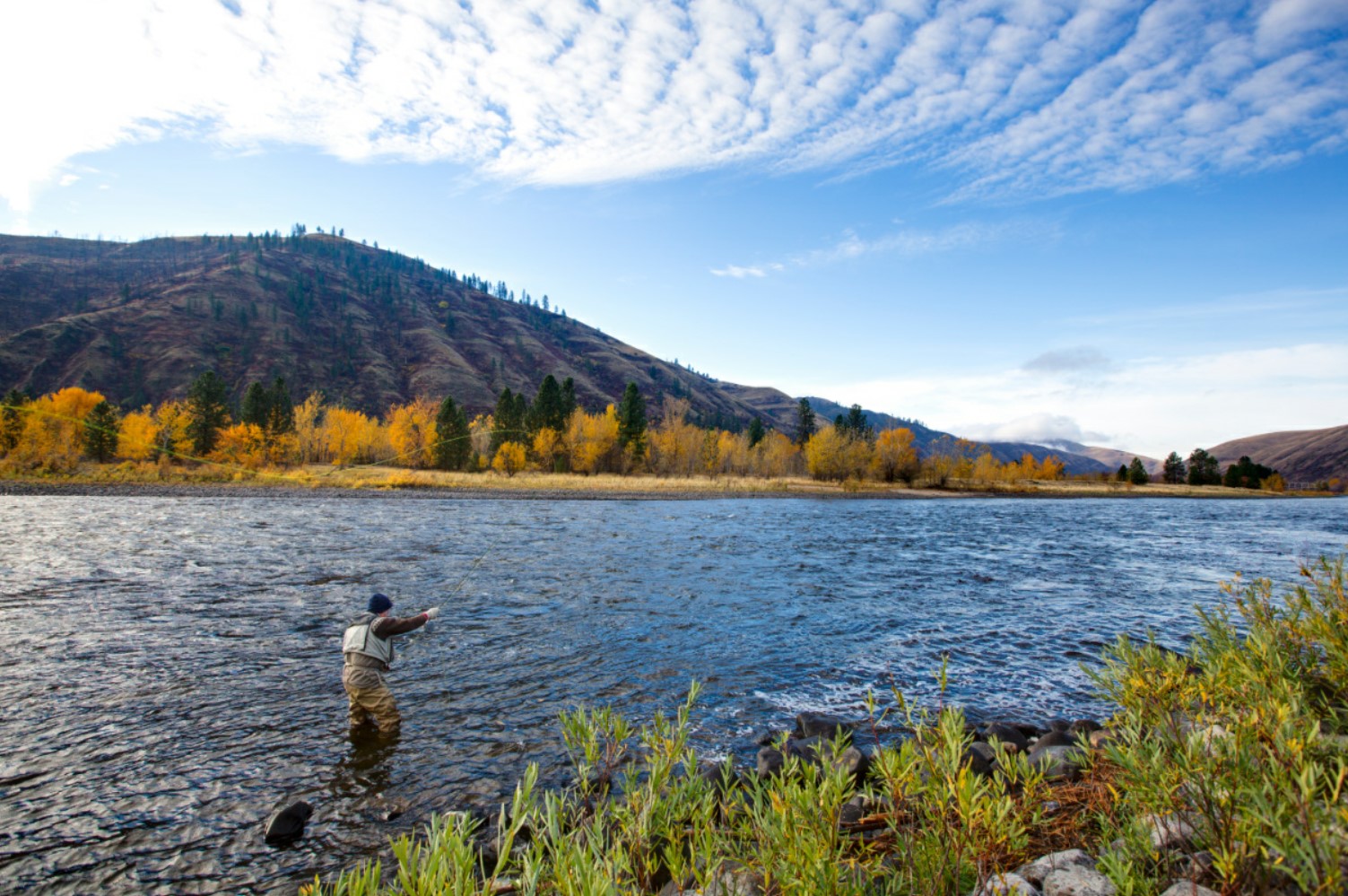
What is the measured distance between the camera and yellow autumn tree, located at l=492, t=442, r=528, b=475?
7756cm

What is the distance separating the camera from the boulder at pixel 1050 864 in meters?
4.02

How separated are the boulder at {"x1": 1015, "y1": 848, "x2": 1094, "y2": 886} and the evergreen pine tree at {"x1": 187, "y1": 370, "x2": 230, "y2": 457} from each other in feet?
290

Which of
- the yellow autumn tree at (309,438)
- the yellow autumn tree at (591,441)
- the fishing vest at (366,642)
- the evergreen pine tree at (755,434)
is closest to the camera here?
the fishing vest at (366,642)

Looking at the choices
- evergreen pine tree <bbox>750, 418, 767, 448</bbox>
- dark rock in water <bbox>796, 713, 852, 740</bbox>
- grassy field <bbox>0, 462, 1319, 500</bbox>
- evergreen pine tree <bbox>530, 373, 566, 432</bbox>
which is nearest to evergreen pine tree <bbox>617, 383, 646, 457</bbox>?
grassy field <bbox>0, 462, 1319, 500</bbox>

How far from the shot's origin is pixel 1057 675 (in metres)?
12.0

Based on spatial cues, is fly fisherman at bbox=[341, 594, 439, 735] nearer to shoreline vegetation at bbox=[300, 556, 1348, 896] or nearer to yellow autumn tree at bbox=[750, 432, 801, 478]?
shoreline vegetation at bbox=[300, 556, 1348, 896]

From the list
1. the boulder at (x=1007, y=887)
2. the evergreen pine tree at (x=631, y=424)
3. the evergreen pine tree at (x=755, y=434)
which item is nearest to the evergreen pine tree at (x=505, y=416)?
the evergreen pine tree at (x=631, y=424)

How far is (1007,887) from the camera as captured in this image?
125 inches

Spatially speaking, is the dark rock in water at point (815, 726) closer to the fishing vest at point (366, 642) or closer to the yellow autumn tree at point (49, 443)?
the fishing vest at point (366, 642)

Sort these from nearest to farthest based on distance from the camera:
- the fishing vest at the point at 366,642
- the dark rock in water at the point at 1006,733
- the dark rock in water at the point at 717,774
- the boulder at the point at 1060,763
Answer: the boulder at the point at 1060,763
the dark rock in water at the point at 717,774
the dark rock in water at the point at 1006,733
the fishing vest at the point at 366,642

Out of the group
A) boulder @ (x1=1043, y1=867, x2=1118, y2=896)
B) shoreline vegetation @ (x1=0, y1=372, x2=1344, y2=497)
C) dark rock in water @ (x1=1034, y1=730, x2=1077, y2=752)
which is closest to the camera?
boulder @ (x1=1043, y1=867, x2=1118, y2=896)

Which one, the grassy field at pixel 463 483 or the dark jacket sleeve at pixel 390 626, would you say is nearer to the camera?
the dark jacket sleeve at pixel 390 626

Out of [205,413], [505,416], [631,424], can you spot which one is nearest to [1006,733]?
[505,416]

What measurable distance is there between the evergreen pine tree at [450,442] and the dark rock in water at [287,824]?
74688 mm
